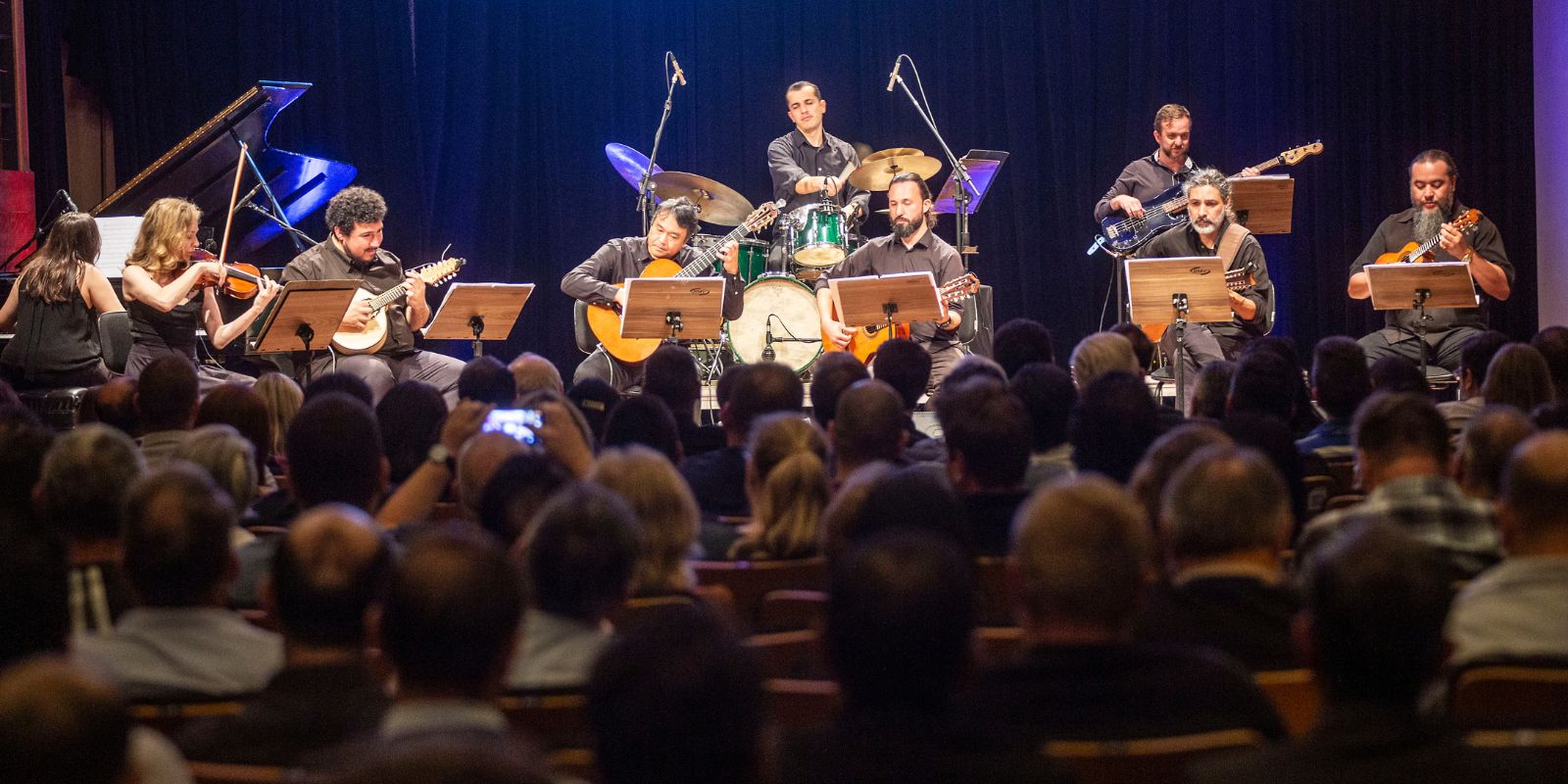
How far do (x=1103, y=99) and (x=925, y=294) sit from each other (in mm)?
4356

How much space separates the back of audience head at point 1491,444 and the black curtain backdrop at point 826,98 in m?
7.79

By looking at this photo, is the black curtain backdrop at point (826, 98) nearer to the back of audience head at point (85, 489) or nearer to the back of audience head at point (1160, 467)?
the back of audience head at point (1160, 467)

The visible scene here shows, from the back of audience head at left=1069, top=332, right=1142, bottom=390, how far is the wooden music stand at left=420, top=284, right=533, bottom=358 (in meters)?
3.37

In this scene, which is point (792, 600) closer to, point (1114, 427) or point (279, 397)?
point (1114, 427)

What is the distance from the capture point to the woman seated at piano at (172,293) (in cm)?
751

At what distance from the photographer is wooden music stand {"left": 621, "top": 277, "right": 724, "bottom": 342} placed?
25.6ft

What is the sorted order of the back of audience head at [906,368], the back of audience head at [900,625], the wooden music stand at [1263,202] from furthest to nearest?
the wooden music stand at [1263,202], the back of audience head at [906,368], the back of audience head at [900,625]

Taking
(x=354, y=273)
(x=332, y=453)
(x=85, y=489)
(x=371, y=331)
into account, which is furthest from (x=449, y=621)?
(x=354, y=273)

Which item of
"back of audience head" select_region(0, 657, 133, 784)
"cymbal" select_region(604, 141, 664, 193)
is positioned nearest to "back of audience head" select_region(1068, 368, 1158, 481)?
"back of audience head" select_region(0, 657, 133, 784)

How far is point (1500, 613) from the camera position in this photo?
261cm

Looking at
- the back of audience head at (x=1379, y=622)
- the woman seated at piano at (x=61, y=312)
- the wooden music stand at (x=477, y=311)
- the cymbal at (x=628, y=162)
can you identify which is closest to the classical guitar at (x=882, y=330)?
the wooden music stand at (x=477, y=311)

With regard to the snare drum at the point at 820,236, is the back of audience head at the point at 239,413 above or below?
below

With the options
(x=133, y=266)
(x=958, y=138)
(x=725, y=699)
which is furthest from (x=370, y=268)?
(x=725, y=699)

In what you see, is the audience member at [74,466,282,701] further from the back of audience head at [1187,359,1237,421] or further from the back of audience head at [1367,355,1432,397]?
the back of audience head at [1367,355,1432,397]
